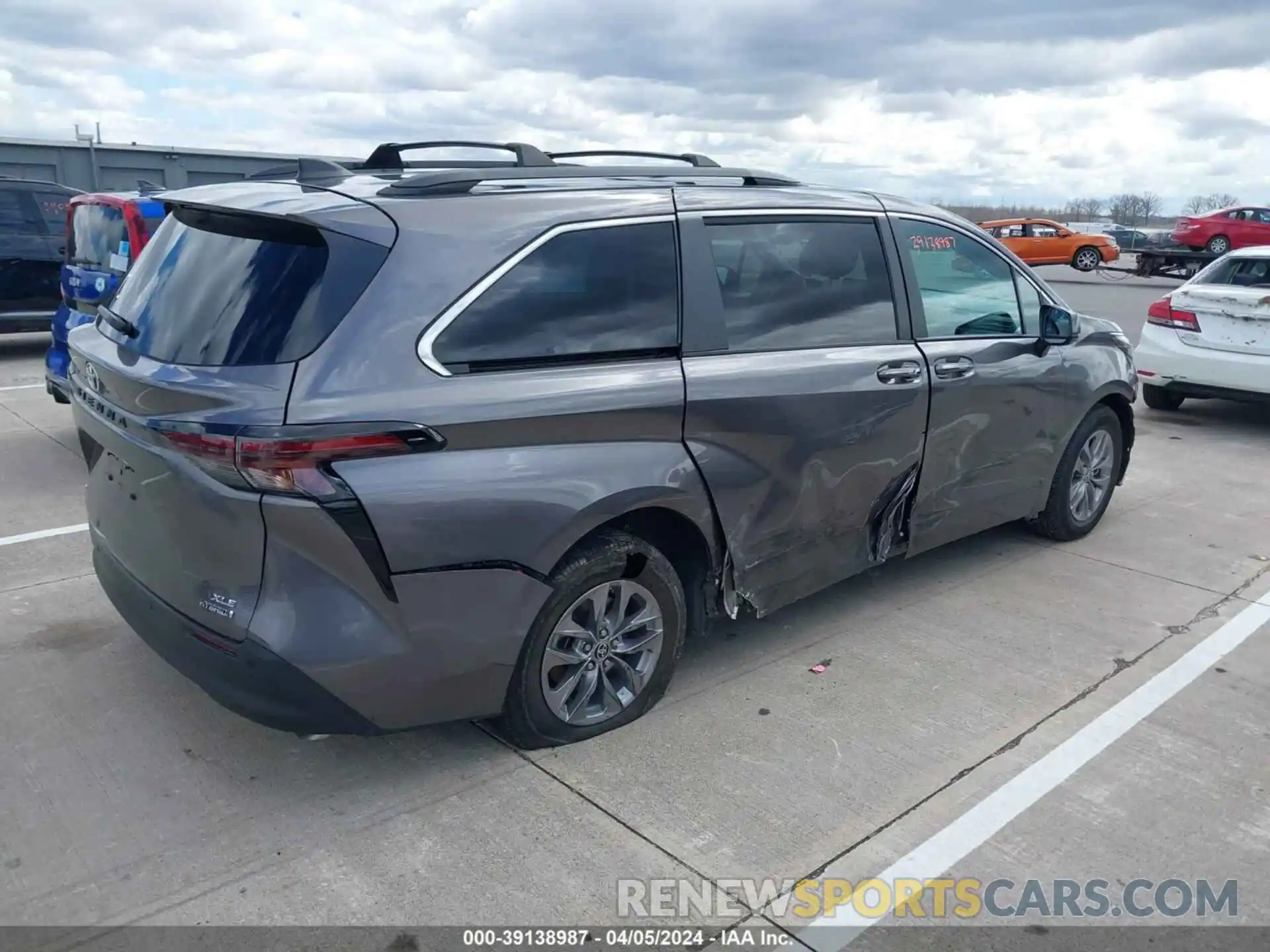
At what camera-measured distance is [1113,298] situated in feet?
71.9

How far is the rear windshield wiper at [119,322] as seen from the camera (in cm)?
344

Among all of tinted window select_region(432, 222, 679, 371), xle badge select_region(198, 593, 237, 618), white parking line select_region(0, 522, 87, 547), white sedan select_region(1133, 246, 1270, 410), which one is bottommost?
white parking line select_region(0, 522, 87, 547)

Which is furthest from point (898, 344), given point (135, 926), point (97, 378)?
point (135, 926)

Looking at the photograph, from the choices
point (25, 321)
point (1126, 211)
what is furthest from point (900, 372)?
point (1126, 211)

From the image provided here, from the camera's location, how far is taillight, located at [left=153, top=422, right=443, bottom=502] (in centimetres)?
285

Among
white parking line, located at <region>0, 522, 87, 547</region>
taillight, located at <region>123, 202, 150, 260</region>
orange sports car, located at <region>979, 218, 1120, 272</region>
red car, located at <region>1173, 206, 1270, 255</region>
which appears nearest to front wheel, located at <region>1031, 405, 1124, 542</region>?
white parking line, located at <region>0, 522, 87, 547</region>

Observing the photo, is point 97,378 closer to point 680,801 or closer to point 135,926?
point 135,926

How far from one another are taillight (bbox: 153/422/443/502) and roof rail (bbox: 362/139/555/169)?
1600 millimetres

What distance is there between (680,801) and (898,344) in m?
2.12

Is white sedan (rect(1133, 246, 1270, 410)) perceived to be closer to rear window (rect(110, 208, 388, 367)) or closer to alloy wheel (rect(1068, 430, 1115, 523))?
alloy wheel (rect(1068, 430, 1115, 523))

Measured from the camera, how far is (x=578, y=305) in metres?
3.43

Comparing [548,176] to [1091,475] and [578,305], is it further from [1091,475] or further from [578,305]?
[1091,475]

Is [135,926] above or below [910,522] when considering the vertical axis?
below

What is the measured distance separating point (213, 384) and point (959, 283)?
330 centimetres
